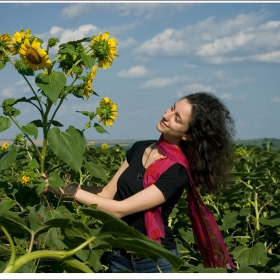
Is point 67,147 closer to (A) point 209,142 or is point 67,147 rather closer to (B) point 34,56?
(B) point 34,56

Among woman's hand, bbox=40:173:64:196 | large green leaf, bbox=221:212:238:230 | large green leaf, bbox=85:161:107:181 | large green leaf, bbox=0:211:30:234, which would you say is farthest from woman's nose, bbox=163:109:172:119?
large green leaf, bbox=0:211:30:234

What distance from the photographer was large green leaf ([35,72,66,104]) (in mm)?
2070

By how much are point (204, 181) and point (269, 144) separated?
6543 mm

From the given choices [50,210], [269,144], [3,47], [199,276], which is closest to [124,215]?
[50,210]

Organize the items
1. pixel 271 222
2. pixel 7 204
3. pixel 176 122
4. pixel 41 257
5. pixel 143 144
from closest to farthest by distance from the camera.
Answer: pixel 41 257 < pixel 7 204 < pixel 176 122 < pixel 143 144 < pixel 271 222

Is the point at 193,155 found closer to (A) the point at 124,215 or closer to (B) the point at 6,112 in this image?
(A) the point at 124,215

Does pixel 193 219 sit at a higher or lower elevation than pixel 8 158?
lower

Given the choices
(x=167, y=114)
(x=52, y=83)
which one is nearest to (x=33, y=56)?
(x=52, y=83)

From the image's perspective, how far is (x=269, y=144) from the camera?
905 cm

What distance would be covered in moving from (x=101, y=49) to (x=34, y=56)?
0.25 meters

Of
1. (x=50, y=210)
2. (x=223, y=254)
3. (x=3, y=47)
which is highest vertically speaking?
(x=3, y=47)

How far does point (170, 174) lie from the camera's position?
8.30 ft

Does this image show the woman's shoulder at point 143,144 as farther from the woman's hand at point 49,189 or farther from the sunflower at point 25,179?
the sunflower at point 25,179

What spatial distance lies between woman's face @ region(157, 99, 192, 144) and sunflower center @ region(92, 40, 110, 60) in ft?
1.58
